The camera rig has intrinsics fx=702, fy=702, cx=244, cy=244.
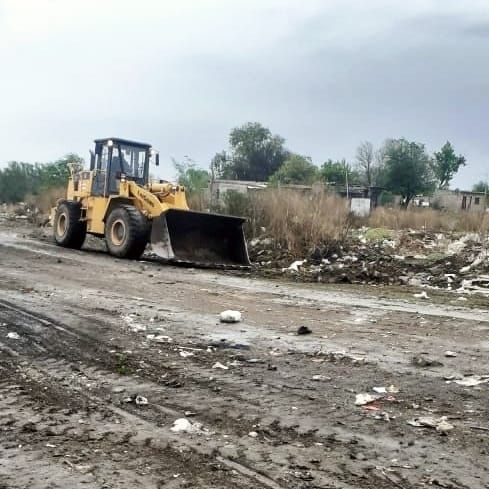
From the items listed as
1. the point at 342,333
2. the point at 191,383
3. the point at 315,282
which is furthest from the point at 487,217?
the point at 191,383

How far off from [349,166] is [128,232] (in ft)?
176

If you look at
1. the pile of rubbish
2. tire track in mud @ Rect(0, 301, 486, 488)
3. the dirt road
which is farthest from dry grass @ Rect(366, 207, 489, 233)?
tire track in mud @ Rect(0, 301, 486, 488)

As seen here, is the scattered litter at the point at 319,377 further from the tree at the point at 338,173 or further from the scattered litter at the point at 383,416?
the tree at the point at 338,173

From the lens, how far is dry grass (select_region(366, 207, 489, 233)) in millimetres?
20562

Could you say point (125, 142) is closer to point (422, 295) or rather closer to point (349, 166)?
point (422, 295)

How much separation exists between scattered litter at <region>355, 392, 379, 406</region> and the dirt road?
0.06 meters

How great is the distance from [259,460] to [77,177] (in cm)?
1620

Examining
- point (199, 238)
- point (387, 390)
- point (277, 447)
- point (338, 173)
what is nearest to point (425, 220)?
point (199, 238)

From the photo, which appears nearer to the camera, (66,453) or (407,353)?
(66,453)

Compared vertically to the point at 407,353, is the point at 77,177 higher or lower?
higher

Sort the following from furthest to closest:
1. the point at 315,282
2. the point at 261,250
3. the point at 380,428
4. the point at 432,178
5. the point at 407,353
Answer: the point at 432,178, the point at 261,250, the point at 315,282, the point at 407,353, the point at 380,428

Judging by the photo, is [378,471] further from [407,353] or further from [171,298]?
[171,298]

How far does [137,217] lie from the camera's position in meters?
15.5

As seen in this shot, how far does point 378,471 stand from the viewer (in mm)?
3590
